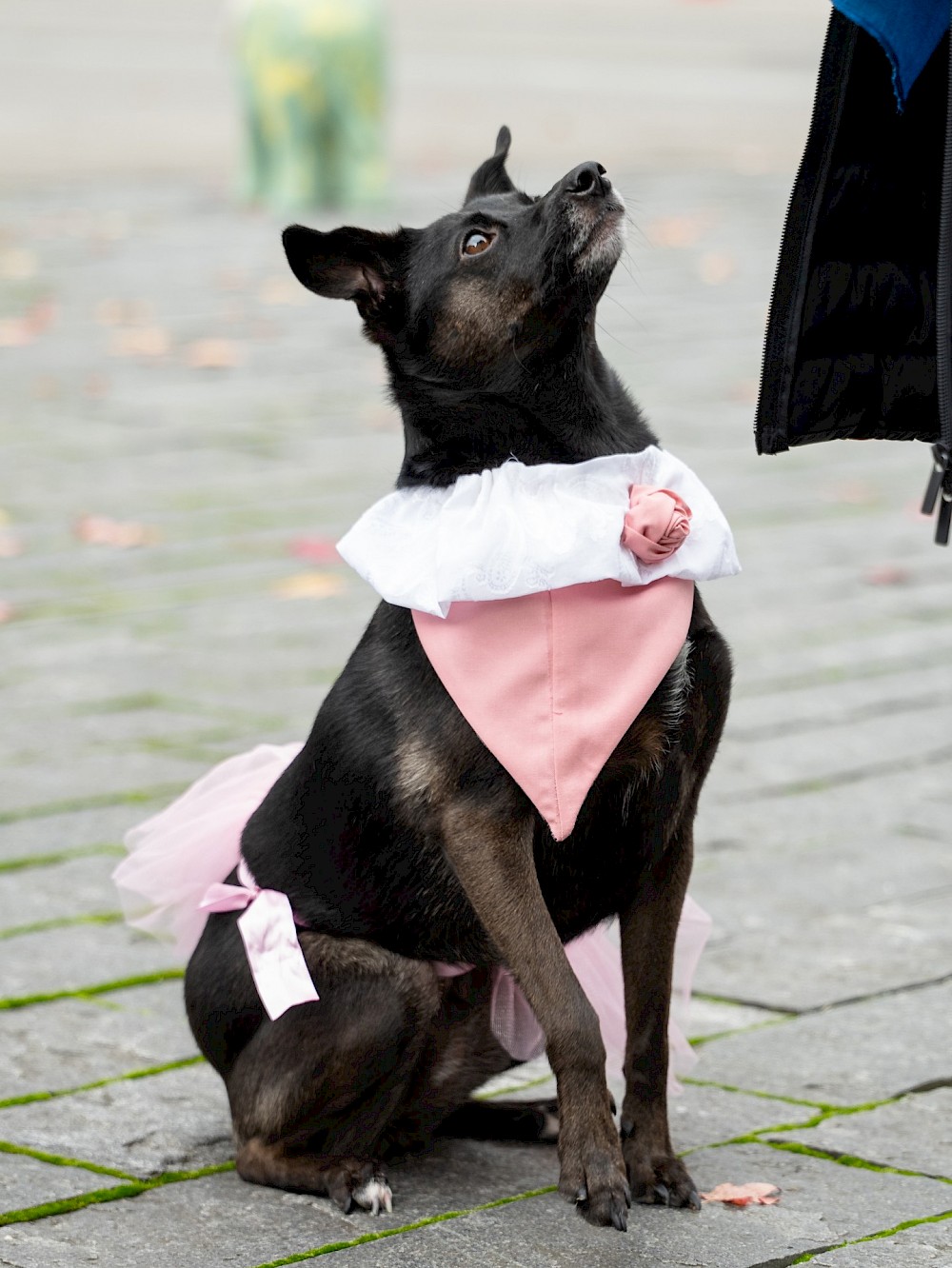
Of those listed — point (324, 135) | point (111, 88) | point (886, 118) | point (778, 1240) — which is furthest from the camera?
point (111, 88)

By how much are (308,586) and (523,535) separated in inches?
144

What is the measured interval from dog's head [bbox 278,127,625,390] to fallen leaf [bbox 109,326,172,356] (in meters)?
6.97

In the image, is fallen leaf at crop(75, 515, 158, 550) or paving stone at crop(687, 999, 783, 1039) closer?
paving stone at crop(687, 999, 783, 1039)

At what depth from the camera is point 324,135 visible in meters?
13.1

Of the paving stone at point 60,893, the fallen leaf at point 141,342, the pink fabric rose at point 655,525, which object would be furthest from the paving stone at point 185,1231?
the fallen leaf at point 141,342

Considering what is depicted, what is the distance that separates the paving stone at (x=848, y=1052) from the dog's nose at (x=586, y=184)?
1515mm

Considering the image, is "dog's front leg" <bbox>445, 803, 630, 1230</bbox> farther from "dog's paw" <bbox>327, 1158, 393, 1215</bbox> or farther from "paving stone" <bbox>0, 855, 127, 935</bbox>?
"paving stone" <bbox>0, 855, 127, 935</bbox>

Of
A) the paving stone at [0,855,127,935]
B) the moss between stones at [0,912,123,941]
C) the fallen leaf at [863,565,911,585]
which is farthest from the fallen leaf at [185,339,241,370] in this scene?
the moss between stones at [0,912,123,941]

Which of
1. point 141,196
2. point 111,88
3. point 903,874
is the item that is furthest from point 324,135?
point 903,874

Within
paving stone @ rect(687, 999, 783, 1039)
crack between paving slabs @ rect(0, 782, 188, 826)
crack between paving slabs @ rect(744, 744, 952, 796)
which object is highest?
crack between paving slabs @ rect(0, 782, 188, 826)

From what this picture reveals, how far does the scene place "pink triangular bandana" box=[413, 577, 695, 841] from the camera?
107 inches

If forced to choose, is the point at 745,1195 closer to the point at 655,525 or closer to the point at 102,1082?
the point at 655,525

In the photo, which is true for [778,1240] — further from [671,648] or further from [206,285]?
[206,285]

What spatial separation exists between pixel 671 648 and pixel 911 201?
0.80 meters
